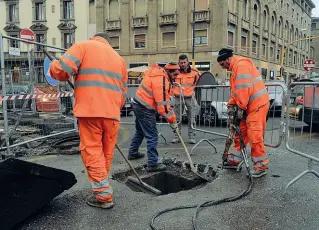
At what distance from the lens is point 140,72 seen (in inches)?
959

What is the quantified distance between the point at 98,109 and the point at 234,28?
32.0m

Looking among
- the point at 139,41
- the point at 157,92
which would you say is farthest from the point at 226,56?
the point at 139,41

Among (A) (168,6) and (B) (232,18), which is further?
(A) (168,6)

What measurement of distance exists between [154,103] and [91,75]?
175 cm

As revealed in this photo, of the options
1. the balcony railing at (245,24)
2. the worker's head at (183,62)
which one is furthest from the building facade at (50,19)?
the worker's head at (183,62)

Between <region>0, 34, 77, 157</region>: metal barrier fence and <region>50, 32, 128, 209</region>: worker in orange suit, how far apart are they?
1758 mm

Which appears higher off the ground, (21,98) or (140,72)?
(140,72)

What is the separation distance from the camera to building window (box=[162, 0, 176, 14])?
32344 millimetres

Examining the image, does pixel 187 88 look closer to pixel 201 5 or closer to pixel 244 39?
pixel 201 5

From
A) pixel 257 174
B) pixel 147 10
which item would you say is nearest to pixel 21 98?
pixel 257 174

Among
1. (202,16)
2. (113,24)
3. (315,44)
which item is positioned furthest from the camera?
(315,44)

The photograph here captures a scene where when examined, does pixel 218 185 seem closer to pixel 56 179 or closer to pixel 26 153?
pixel 56 179

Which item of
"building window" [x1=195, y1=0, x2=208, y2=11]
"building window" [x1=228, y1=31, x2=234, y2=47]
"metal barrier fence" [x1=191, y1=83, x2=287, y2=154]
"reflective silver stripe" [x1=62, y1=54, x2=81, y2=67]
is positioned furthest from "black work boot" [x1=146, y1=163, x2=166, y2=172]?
"building window" [x1=228, y1=31, x2=234, y2=47]

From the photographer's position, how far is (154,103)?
193 inches
